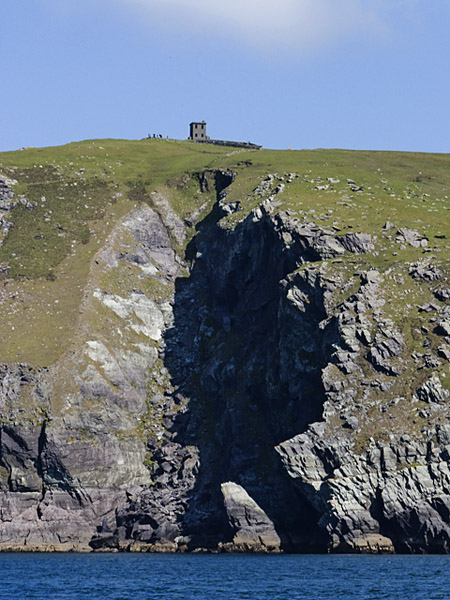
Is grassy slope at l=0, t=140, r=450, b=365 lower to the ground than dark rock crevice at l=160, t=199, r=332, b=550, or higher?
higher

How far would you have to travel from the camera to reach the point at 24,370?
130375mm

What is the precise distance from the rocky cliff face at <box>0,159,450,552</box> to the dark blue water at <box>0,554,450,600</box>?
7657 millimetres

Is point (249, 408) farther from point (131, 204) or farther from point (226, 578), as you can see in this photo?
point (131, 204)

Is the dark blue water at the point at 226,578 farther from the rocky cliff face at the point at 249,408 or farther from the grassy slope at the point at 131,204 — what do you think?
the grassy slope at the point at 131,204

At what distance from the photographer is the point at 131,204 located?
17025cm

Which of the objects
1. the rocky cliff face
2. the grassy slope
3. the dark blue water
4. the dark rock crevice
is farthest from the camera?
the grassy slope

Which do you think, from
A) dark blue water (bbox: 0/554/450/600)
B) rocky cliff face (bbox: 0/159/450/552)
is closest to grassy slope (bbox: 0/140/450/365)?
rocky cliff face (bbox: 0/159/450/552)

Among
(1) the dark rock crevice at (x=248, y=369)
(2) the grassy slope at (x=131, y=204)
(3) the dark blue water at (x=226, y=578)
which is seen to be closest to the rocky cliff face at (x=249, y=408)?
(1) the dark rock crevice at (x=248, y=369)

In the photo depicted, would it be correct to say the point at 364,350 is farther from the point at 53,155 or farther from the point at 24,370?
the point at 53,155

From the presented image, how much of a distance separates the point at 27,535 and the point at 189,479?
2049 centimetres

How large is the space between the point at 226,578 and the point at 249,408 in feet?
143

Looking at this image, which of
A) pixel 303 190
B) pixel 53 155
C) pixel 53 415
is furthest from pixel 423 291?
pixel 53 155

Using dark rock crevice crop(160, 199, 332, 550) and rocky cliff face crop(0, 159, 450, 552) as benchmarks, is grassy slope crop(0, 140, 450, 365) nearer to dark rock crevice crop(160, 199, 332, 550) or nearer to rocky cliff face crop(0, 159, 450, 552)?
rocky cliff face crop(0, 159, 450, 552)

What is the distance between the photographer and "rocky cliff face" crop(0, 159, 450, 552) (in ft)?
339
